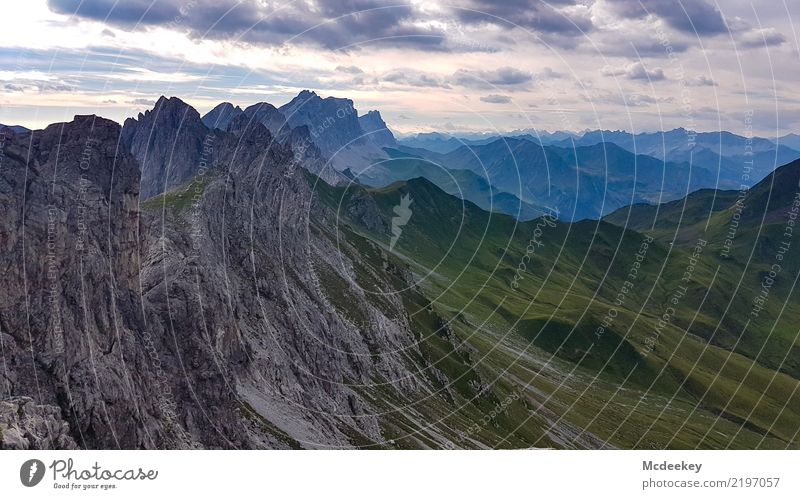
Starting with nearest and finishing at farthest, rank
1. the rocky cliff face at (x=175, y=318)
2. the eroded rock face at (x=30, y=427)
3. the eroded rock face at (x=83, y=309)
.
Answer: the eroded rock face at (x=30, y=427)
the eroded rock face at (x=83, y=309)
the rocky cliff face at (x=175, y=318)
